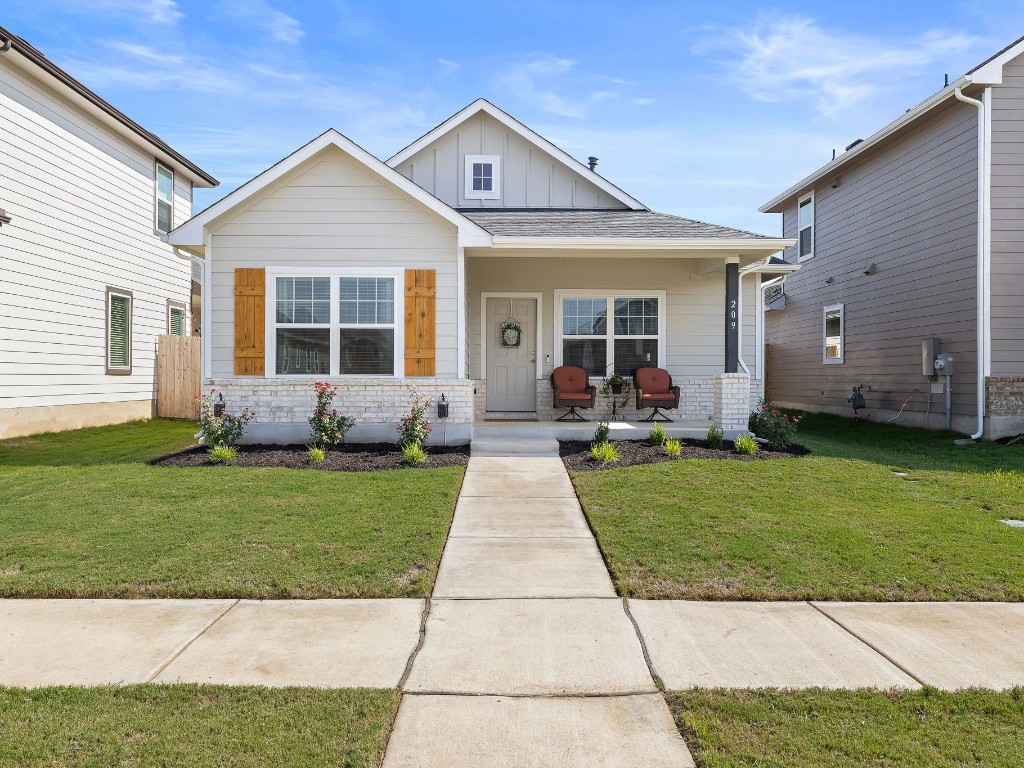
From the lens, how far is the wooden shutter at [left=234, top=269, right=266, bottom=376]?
9102 millimetres

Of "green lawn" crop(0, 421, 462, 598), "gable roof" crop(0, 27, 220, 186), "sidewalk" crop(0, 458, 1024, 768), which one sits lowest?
"sidewalk" crop(0, 458, 1024, 768)

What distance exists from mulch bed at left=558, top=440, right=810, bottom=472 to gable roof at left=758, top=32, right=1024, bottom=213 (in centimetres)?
618

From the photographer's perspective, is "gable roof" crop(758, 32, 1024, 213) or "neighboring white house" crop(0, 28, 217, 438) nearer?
"gable roof" crop(758, 32, 1024, 213)

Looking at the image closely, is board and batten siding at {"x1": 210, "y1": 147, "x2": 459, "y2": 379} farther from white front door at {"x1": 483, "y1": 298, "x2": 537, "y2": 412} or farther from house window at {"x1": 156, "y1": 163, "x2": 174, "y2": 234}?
house window at {"x1": 156, "y1": 163, "x2": 174, "y2": 234}

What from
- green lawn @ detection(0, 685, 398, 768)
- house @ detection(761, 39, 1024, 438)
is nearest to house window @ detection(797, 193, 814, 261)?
house @ detection(761, 39, 1024, 438)

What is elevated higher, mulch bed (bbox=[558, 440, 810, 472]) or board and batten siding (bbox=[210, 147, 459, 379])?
board and batten siding (bbox=[210, 147, 459, 379])

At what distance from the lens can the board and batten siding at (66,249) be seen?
10344 millimetres

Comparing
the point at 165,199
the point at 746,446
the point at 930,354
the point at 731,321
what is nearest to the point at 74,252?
the point at 165,199

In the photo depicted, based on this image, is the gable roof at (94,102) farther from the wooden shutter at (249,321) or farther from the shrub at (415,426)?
the shrub at (415,426)

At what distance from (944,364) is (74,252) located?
1466 cm

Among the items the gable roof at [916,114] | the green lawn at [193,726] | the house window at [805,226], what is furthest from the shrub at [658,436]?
the house window at [805,226]

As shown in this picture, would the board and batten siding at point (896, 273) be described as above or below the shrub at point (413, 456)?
above

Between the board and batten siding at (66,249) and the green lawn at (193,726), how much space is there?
9635 millimetres

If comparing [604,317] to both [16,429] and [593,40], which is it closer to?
[593,40]
